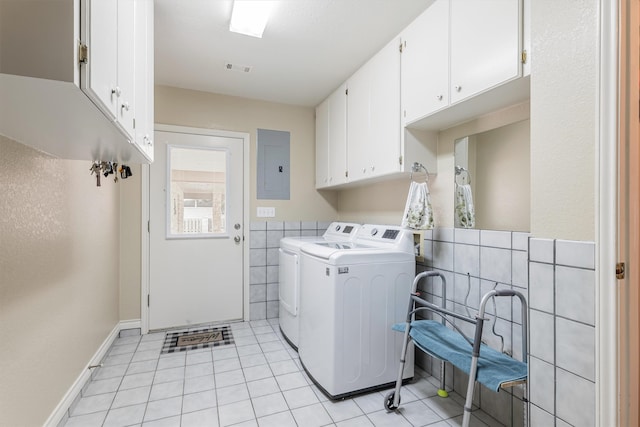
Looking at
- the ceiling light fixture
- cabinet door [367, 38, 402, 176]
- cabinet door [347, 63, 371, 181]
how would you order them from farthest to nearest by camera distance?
cabinet door [347, 63, 371, 181] → cabinet door [367, 38, 402, 176] → the ceiling light fixture

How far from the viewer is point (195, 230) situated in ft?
10.0

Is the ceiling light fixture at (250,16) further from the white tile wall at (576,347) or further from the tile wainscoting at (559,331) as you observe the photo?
the white tile wall at (576,347)

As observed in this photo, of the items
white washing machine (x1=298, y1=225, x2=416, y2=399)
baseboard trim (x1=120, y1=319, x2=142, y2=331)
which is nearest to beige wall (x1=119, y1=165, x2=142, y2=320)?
baseboard trim (x1=120, y1=319, x2=142, y2=331)

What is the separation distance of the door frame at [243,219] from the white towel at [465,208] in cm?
207

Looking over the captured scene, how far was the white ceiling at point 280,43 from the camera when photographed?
185 cm

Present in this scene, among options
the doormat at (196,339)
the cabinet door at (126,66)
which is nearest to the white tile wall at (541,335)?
the cabinet door at (126,66)

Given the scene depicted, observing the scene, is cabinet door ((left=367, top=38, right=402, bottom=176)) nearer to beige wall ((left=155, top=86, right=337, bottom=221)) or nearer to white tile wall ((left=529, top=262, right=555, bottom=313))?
white tile wall ((left=529, top=262, right=555, bottom=313))

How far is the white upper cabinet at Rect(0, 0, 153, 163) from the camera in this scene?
70 cm

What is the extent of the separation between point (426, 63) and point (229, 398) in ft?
7.72

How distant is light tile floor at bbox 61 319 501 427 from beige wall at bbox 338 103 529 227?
1.14 m

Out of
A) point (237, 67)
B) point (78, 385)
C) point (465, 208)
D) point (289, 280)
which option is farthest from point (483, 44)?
point (78, 385)

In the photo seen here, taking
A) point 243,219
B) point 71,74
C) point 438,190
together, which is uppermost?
point 71,74

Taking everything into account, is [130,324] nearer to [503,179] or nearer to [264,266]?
[264,266]

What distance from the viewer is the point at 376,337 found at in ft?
6.38
